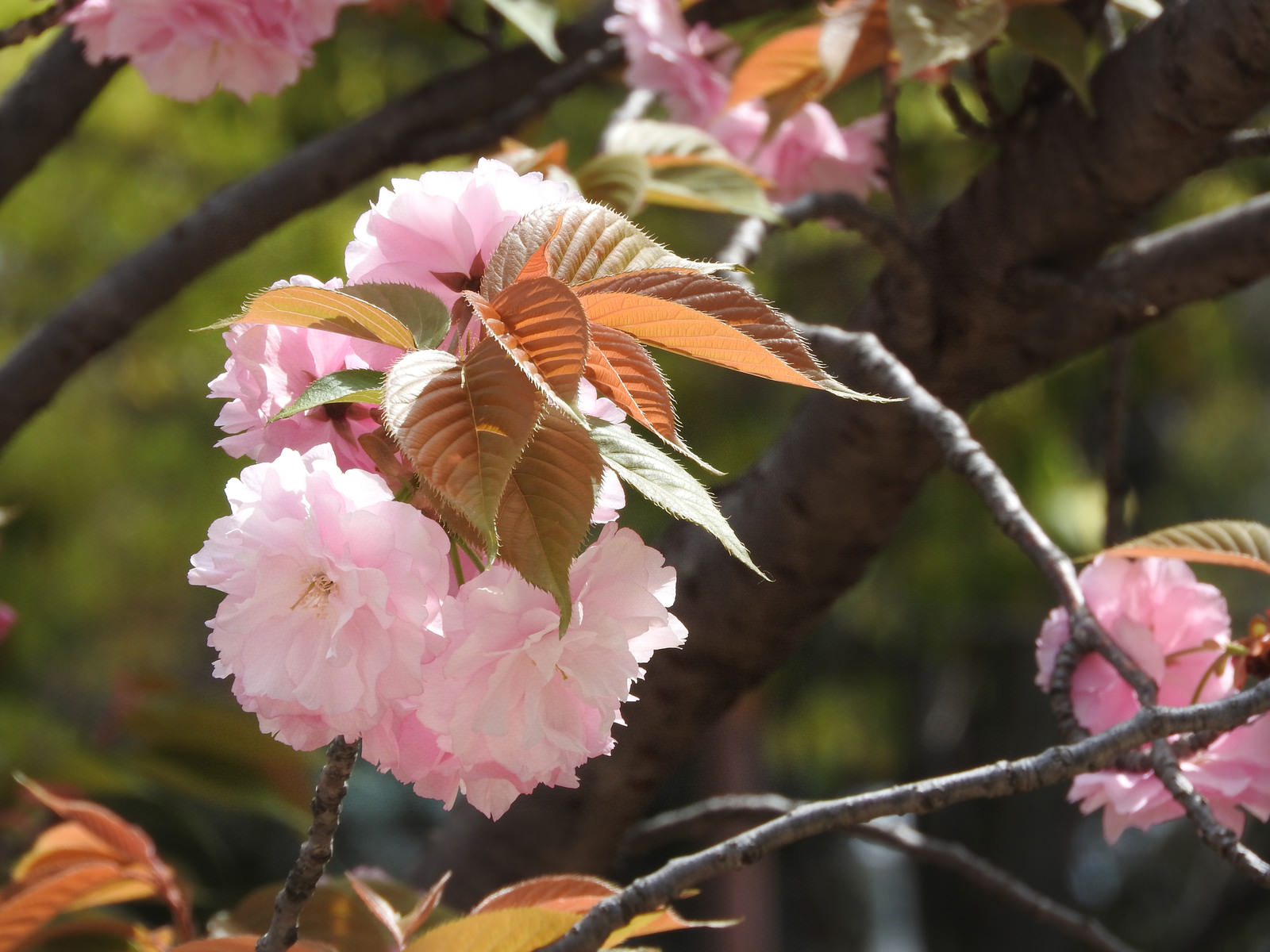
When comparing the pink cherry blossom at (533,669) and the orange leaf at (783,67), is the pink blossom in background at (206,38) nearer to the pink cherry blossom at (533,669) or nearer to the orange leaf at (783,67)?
the orange leaf at (783,67)

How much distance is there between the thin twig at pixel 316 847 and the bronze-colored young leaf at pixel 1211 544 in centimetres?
36

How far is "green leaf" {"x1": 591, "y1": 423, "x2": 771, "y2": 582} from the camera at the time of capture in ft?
1.23

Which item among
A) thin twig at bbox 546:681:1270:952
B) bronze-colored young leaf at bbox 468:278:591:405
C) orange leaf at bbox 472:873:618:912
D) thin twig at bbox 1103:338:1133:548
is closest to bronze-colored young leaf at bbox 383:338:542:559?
bronze-colored young leaf at bbox 468:278:591:405

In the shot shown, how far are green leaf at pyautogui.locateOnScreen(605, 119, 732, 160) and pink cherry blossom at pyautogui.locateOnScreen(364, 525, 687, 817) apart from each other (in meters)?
0.54

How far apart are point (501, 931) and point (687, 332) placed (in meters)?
0.25

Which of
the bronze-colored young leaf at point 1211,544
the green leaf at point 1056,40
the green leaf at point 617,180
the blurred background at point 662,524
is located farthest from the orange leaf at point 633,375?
the blurred background at point 662,524

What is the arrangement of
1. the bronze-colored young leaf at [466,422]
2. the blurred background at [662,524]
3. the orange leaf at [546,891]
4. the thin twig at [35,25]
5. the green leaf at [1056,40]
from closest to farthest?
the bronze-colored young leaf at [466,422]
the orange leaf at [546,891]
the thin twig at [35,25]
the green leaf at [1056,40]
the blurred background at [662,524]

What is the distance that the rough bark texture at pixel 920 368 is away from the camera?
2.77ft

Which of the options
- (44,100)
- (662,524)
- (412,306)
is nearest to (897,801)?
(412,306)

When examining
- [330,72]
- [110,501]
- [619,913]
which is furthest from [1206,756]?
[110,501]

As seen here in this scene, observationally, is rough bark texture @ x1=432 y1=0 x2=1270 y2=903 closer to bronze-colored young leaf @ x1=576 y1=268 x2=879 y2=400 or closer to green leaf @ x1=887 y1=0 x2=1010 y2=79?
green leaf @ x1=887 y1=0 x2=1010 y2=79

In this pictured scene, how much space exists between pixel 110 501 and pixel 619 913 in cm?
325

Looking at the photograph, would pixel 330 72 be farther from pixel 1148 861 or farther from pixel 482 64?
pixel 1148 861

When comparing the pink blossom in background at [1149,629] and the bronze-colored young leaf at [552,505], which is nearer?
the bronze-colored young leaf at [552,505]
